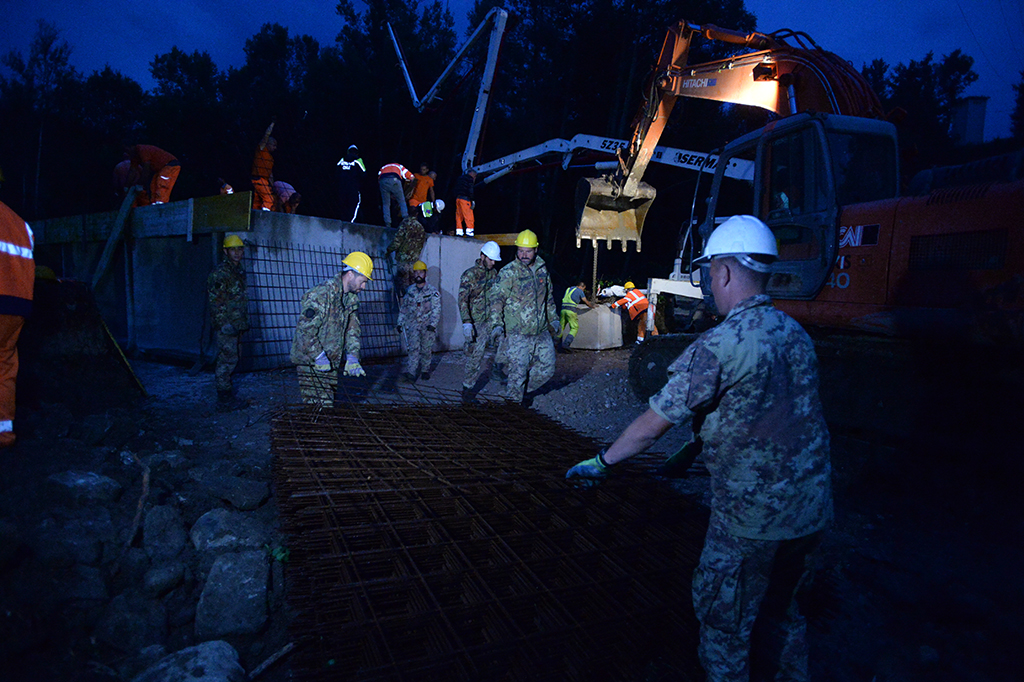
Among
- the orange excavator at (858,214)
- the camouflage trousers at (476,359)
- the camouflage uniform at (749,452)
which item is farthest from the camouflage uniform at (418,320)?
the camouflage uniform at (749,452)

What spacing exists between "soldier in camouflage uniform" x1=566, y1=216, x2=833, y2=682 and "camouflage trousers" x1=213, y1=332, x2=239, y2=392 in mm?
5778

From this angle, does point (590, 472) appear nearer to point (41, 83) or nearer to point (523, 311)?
point (523, 311)

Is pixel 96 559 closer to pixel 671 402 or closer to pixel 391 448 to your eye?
pixel 391 448

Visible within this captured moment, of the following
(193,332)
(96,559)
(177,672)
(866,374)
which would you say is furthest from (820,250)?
(193,332)

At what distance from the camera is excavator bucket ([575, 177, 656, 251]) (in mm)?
9235

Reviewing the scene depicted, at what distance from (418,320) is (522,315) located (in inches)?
99.8

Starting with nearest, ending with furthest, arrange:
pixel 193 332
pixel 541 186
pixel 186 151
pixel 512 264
Answer: pixel 512 264
pixel 193 332
pixel 186 151
pixel 541 186

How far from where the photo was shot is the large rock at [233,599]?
8.98 ft

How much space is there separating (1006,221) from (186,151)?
2436 centimetres

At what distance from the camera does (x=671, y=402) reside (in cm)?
195

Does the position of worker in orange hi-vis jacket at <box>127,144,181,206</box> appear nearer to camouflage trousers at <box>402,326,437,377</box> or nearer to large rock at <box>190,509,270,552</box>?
camouflage trousers at <box>402,326,437,377</box>

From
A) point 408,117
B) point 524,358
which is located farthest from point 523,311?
point 408,117

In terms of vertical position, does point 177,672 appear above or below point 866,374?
below

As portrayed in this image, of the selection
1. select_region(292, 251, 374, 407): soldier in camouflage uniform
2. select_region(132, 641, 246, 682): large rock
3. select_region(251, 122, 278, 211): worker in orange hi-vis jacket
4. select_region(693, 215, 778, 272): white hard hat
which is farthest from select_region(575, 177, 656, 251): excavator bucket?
select_region(132, 641, 246, 682): large rock
